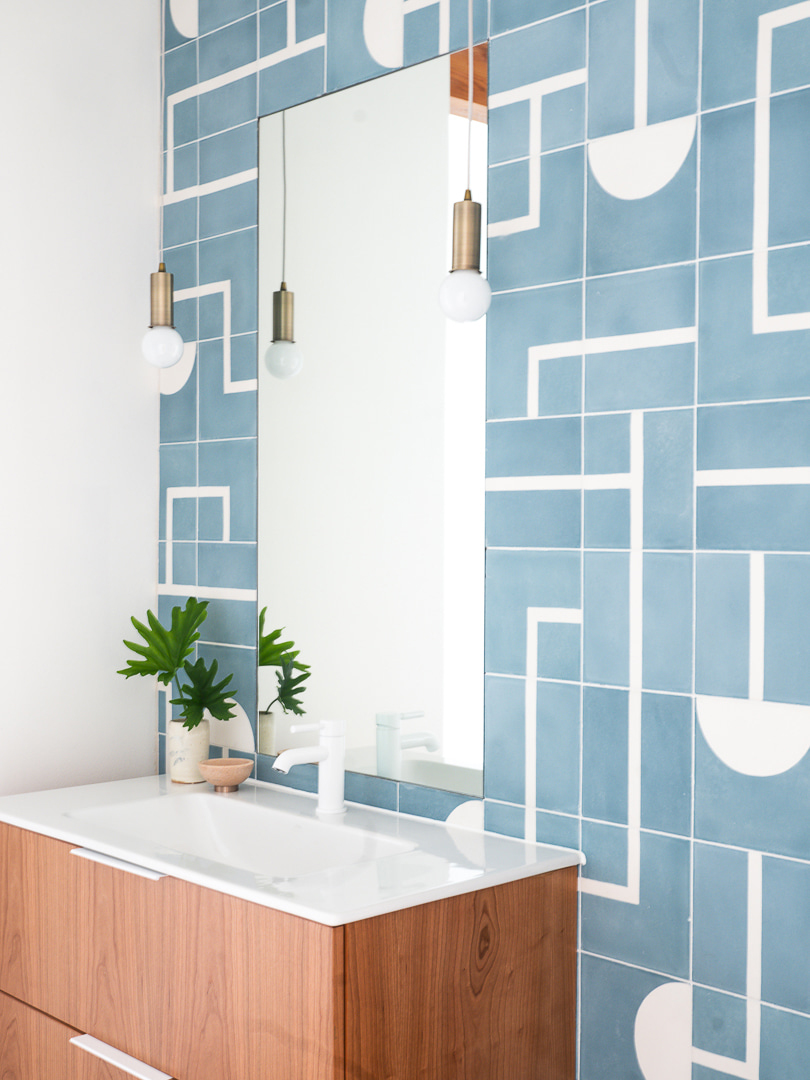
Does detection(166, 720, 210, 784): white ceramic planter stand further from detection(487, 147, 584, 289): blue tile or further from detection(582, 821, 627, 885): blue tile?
detection(487, 147, 584, 289): blue tile

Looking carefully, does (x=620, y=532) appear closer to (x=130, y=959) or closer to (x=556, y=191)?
(x=556, y=191)

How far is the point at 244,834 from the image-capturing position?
1.98 meters

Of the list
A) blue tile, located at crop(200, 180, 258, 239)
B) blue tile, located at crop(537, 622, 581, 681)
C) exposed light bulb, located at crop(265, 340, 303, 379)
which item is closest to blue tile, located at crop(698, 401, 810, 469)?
blue tile, located at crop(537, 622, 581, 681)

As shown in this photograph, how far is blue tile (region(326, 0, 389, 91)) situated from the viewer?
2.02 meters

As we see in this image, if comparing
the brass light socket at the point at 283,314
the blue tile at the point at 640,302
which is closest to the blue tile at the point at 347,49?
the brass light socket at the point at 283,314

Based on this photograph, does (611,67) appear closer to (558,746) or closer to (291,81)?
Answer: (291,81)

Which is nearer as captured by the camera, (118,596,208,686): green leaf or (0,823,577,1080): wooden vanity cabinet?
(0,823,577,1080): wooden vanity cabinet

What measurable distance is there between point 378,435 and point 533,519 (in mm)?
400

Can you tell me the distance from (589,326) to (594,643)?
0.49 meters

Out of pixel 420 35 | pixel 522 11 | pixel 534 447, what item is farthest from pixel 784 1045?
pixel 420 35

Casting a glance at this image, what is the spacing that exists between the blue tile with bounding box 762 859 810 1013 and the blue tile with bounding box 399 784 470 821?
540 mm

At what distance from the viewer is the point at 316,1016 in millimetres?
1355

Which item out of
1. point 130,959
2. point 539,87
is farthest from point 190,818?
point 539,87

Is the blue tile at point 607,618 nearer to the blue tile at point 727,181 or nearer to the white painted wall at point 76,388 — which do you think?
the blue tile at point 727,181
